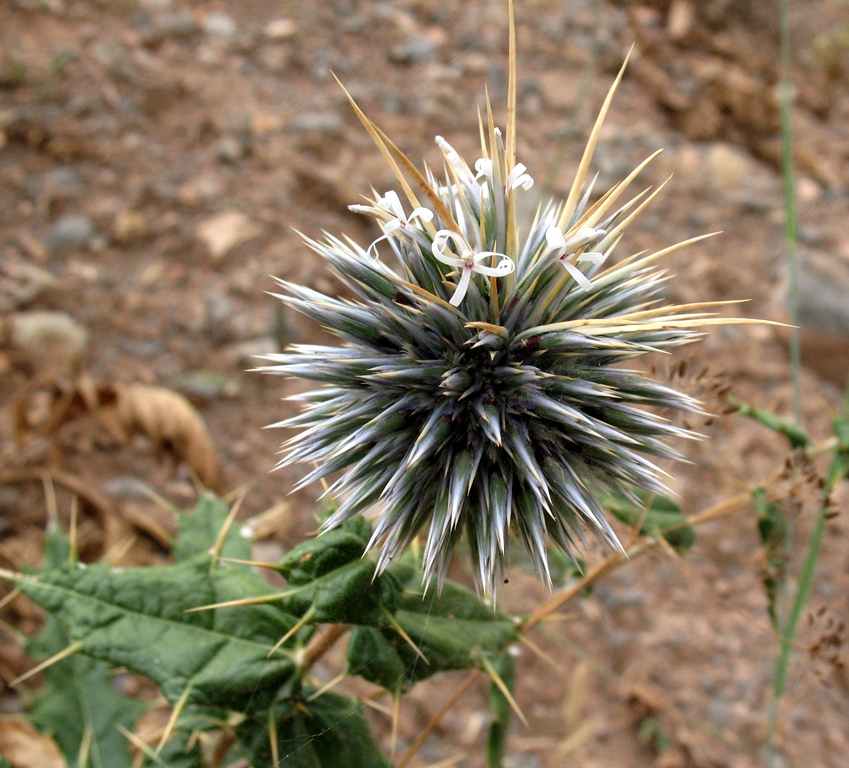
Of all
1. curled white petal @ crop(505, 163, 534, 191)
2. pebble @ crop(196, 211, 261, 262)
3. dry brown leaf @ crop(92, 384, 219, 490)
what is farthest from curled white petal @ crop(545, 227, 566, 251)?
pebble @ crop(196, 211, 261, 262)

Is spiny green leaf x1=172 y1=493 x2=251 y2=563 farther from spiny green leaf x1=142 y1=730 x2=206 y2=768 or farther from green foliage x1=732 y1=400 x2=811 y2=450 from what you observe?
green foliage x1=732 y1=400 x2=811 y2=450

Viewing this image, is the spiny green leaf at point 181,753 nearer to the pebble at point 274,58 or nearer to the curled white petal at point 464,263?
the curled white petal at point 464,263

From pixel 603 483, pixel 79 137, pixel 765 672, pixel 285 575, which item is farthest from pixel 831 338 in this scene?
pixel 79 137

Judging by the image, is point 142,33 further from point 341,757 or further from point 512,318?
point 341,757

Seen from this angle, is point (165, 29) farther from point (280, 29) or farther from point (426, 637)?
point (426, 637)

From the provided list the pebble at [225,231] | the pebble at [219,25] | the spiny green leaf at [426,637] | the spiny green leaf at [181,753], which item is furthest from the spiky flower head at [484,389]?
the pebble at [219,25]

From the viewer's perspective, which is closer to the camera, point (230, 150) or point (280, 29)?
point (230, 150)

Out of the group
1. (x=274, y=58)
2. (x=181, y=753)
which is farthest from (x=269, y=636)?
(x=274, y=58)
